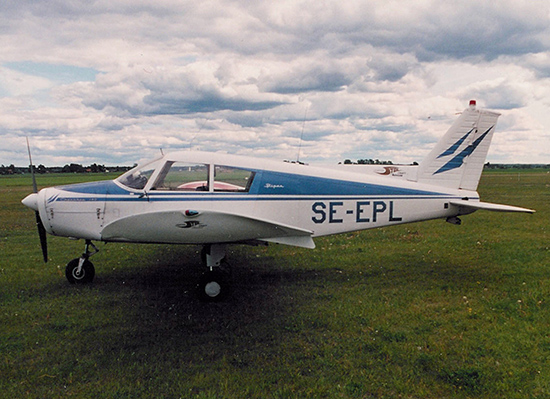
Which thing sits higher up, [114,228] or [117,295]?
[114,228]

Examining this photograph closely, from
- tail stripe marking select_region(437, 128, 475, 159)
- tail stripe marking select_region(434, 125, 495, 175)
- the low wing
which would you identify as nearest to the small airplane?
the low wing

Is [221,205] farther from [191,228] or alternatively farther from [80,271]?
[80,271]

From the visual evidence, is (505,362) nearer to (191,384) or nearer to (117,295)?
(191,384)

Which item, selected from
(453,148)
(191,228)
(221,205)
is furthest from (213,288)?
(453,148)

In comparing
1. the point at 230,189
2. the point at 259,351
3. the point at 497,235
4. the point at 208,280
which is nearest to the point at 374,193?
the point at 230,189

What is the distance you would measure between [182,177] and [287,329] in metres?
3.08

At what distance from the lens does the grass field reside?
4277 millimetres

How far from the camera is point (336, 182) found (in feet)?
24.5

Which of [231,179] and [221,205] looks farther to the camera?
[231,179]

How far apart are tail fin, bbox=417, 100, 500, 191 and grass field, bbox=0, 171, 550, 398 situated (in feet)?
6.36

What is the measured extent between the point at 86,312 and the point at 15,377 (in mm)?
1860

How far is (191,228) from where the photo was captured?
6.18m

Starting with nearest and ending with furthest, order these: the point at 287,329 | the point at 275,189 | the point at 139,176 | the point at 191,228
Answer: the point at 287,329 < the point at 191,228 < the point at 139,176 < the point at 275,189

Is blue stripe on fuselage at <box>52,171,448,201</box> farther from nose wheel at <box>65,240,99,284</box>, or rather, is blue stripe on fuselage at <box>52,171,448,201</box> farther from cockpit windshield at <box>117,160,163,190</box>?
nose wheel at <box>65,240,99,284</box>
